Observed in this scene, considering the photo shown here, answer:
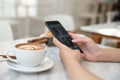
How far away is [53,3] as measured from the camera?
449cm

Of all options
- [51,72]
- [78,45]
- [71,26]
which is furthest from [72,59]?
[71,26]

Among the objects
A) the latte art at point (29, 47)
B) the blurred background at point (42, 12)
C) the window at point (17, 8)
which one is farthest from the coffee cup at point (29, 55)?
the window at point (17, 8)

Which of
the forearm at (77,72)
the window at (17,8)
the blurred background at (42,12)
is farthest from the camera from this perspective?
the blurred background at (42,12)

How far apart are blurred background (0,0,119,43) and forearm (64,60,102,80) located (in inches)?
104

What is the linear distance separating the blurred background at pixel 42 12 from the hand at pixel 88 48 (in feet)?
7.83

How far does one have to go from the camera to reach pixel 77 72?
785 mm

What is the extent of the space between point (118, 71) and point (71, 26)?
4.26ft

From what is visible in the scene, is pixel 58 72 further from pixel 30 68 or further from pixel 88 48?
pixel 88 48

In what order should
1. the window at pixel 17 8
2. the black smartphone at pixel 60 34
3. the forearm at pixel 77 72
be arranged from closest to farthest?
the forearm at pixel 77 72 → the black smartphone at pixel 60 34 → the window at pixel 17 8

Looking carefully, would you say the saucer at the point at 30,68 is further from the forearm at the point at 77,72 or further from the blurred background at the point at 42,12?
the blurred background at the point at 42,12

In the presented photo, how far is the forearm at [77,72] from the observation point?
2.52 feet

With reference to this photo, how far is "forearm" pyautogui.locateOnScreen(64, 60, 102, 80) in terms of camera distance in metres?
0.77

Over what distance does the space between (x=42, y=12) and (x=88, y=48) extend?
3.38 m

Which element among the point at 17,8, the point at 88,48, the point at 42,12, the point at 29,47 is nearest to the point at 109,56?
the point at 88,48
